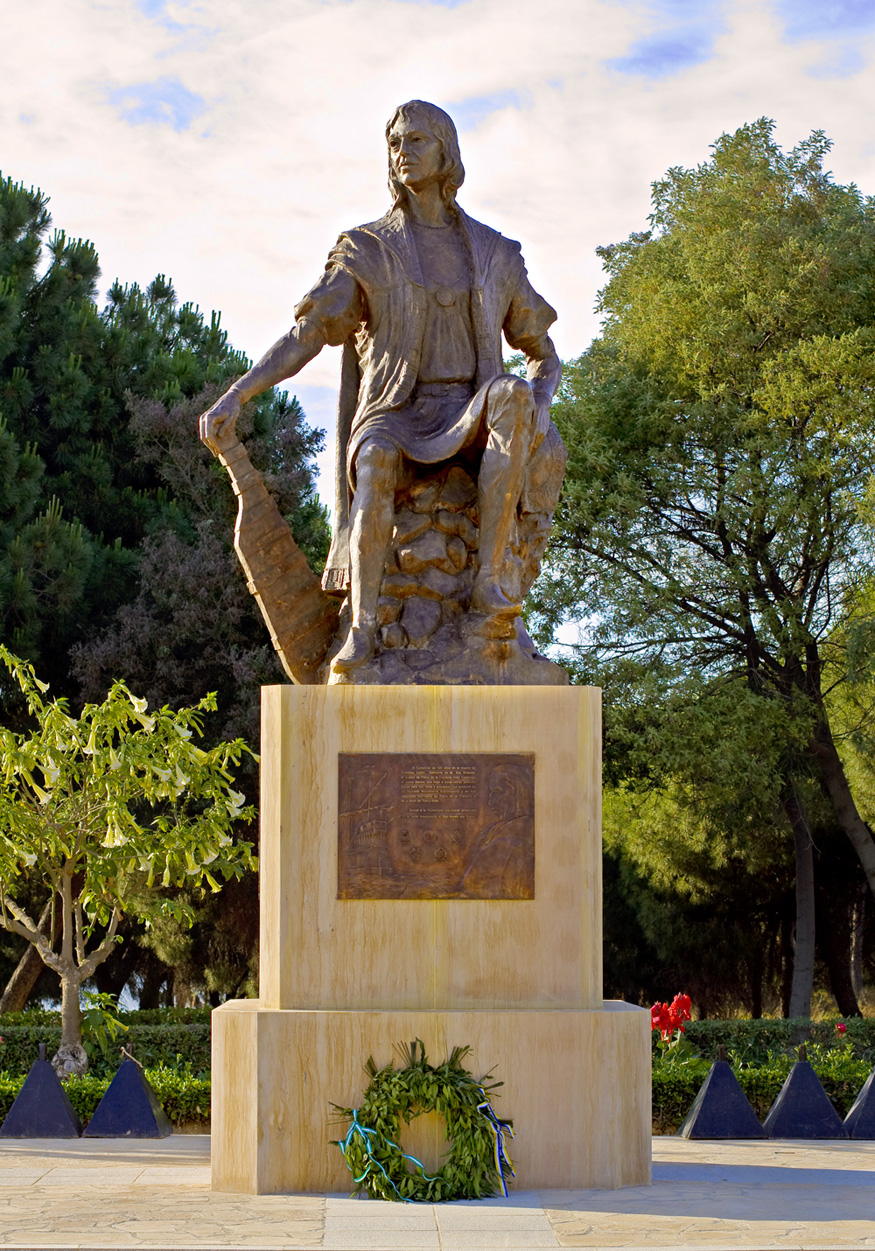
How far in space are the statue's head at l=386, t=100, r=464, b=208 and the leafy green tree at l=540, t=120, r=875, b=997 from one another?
977 cm

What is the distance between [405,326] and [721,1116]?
4.47 m

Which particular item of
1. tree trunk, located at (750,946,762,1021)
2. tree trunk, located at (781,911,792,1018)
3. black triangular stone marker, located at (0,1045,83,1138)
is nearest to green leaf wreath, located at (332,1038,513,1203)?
black triangular stone marker, located at (0,1045,83,1138)

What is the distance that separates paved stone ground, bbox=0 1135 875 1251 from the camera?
4832mm

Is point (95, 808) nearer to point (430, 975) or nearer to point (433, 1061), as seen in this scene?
point (430, 975)

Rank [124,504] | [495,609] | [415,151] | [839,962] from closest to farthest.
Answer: [495,609] < [415,151] < [124,504] < [839,962]

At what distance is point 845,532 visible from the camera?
17.3 metres

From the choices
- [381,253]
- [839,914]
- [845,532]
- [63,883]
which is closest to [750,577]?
[845,532]

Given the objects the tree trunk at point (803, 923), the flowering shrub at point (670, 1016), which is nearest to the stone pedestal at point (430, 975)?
the flowering shrub at point (670, 1016)

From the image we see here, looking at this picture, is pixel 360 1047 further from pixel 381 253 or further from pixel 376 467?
pixel 381 253

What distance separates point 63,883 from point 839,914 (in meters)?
12.2

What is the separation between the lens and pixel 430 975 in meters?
6.06

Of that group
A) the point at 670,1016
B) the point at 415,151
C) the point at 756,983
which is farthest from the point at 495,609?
the point at 756,983

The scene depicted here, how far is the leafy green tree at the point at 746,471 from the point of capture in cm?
1683

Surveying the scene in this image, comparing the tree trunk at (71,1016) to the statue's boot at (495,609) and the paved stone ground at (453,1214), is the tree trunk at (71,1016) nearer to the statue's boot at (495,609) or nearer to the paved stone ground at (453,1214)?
the paved stone ground at (453,1214)
